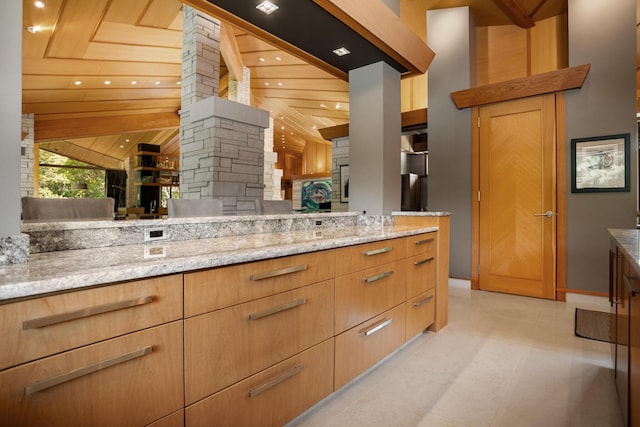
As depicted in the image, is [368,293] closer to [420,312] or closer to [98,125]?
[420,312]

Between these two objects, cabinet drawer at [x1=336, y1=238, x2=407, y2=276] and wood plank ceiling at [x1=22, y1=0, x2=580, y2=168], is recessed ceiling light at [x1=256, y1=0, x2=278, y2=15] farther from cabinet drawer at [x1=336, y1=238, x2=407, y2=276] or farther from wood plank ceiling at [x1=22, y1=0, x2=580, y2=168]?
wood plank ceiling at [x1=22, y1=0, x2=580, y2=168]

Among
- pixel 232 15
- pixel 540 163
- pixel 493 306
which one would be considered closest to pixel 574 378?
pixel 493 306

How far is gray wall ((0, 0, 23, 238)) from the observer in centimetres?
103

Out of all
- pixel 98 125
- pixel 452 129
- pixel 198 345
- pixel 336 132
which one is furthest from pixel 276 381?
pixel 98 125

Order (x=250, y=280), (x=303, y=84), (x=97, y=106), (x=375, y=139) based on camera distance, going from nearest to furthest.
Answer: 1. (x=250, y=280)
2. (x=375, y=139)
3. (x=303, y=84)
4. (x=97, y=106)

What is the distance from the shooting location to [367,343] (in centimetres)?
190

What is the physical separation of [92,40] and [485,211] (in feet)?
17.8

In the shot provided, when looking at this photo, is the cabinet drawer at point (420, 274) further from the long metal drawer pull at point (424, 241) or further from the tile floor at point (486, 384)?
the tile floor at point (486, 384)

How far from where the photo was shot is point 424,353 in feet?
7.77

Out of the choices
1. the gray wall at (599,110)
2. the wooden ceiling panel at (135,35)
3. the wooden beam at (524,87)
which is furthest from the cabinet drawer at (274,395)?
the wooden ceiling panel at (135,35)

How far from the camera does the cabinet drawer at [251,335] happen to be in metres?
1.09

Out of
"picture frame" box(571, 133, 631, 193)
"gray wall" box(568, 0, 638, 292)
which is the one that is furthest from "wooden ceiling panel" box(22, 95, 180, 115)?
"picture frame" box(571, 133, 631, 193)

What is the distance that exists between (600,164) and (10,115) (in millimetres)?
4630

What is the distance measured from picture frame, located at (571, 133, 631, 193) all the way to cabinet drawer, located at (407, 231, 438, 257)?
2.11 m
